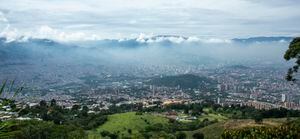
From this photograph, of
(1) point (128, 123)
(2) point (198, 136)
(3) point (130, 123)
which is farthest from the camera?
(3) point (130, 123)

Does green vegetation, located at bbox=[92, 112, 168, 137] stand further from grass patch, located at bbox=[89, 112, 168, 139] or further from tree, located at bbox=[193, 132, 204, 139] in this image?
tree, located at bbox=[193, 132, 204, 139]

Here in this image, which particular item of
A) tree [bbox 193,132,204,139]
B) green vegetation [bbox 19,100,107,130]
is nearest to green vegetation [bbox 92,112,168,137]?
green vegetation [bbox 19,100,107,130]

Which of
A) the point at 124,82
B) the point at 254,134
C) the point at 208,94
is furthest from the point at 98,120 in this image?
the point at 124,82

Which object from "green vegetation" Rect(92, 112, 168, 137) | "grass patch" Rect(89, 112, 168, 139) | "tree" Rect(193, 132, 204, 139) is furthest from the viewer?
"grass patch" Rect(89, 112, 168, 139)

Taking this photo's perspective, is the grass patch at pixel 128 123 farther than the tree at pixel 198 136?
Yes

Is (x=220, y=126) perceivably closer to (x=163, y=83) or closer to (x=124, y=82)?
(x=163, y=83)

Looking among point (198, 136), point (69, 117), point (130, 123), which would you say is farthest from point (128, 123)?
point (198, 136)

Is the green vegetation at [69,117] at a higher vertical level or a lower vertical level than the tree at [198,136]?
lower

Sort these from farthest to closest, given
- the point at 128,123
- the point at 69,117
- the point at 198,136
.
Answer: the point at 69,117 < the point at 128,123 < the point at 198,136

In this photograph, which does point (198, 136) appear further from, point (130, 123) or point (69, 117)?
point (69, 117)

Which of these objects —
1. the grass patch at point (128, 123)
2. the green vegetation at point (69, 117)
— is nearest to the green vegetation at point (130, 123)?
the grass patch at point (128, 123)

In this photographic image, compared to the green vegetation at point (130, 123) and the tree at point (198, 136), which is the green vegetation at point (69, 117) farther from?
the tree at point (198, 136)
